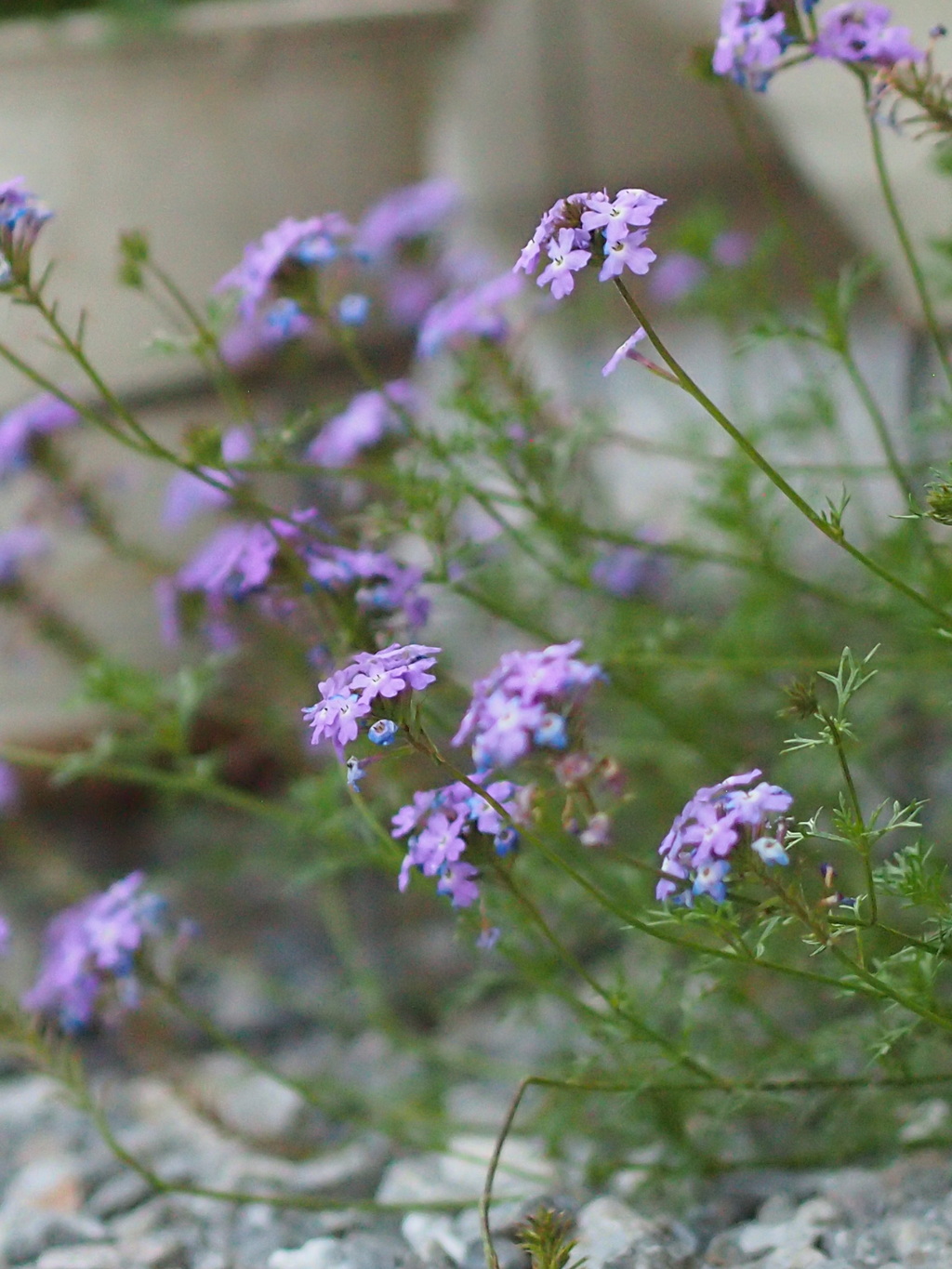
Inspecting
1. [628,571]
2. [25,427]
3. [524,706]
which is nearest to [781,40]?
[524,706]

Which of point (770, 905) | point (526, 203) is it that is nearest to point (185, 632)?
point (770, 905)

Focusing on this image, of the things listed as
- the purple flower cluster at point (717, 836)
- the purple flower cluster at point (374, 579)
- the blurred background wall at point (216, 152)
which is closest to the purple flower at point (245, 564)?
the purple flower cluster at point (374, 579)

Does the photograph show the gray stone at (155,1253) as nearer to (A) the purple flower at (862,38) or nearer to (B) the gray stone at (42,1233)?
(B) the gray stone at (42,1233)

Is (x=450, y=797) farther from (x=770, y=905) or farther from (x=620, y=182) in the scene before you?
(x=620, y=182)

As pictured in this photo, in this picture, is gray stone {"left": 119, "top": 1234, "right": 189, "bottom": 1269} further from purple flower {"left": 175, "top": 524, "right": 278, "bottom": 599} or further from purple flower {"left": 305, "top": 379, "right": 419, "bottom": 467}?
purple flower {"left": 305, "top": 379, "right": 419, "bottom": 467}

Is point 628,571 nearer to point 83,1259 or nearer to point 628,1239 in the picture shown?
point 628,1239

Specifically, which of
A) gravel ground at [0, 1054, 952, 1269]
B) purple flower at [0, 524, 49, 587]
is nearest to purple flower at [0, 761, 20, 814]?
purple flower at [0, 524, 49, 587]
